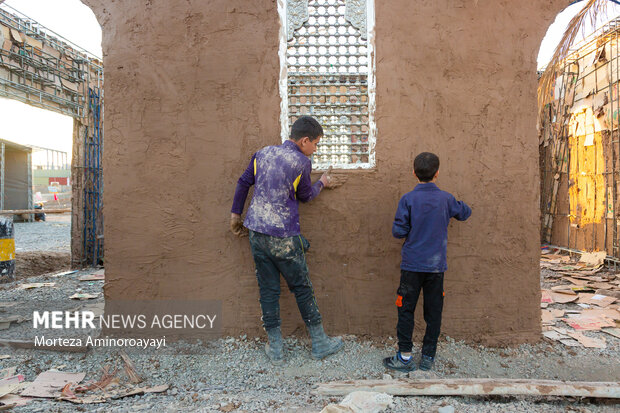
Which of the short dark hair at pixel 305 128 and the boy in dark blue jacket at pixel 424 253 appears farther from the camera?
the short dark hair at pixel 305 128

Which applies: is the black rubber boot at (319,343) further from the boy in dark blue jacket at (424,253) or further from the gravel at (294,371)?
the boy in dark blue jacket at (424,253)

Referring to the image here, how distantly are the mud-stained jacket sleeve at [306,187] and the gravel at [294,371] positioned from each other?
4.00ft

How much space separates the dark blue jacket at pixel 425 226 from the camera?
2.60m

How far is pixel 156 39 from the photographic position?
10.3 feet

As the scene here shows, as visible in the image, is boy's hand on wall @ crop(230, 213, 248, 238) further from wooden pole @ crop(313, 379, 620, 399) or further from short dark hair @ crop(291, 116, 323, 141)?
wooden pole @ crop(313, 379, 620, 399)

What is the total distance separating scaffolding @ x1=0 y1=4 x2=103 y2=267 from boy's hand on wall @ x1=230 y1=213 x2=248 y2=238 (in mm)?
5234

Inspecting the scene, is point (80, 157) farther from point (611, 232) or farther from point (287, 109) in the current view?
point (611, 232)

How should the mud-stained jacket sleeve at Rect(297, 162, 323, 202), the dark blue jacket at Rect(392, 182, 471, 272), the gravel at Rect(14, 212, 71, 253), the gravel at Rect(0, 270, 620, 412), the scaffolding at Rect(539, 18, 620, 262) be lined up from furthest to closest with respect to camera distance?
the gravel at Rect(14, 212, 71, 253), the scaffolding at Rect(539, 18, 620, 262), the mud-stained jacket sleeve at Rect(297, 162, 323, 202), the dark blue jacket at Rect(392, 182, 471, 272), the gravel at Rect(0, 270, 620, 412)

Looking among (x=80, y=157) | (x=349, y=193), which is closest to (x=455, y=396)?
(x=349, y=193)

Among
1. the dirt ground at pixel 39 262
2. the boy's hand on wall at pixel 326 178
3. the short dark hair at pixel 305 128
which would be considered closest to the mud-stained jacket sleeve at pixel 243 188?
the short dark hair at pixel 305 128

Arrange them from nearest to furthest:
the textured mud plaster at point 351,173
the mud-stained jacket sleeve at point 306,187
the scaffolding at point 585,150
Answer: the mud-stained jacket sleeve at point 306,187, the textured mud plaster at point 351,173, the scaffolding at point 585,150

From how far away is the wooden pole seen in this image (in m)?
2.29

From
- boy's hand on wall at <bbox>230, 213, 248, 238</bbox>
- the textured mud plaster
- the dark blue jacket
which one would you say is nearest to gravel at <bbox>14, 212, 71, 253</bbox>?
the textured mud plaster

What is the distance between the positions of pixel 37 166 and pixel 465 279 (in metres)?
31.2
